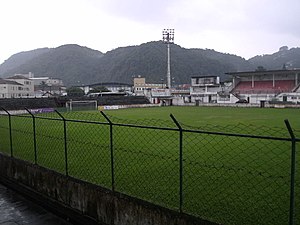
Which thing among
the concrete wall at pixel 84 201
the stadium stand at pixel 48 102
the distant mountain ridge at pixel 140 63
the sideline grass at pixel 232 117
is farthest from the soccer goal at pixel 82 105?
the distant mountain ridge at pixel 140 63

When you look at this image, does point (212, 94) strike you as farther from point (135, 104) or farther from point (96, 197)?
point (96, 197)

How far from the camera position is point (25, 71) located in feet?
456

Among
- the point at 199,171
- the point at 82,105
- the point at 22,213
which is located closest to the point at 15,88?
the point at 82,105

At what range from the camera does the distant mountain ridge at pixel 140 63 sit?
10925 centimetres

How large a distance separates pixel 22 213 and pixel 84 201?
1323mm

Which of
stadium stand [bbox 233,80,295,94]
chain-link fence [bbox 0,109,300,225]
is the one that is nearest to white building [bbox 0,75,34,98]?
stadium stand [bbox 233,80,295,94]

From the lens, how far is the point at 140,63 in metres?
111

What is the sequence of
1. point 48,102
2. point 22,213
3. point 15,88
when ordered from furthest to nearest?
point 15,88, point 48,102, point 22,213

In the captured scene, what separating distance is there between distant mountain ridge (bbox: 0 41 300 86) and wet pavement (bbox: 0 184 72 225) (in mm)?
100347

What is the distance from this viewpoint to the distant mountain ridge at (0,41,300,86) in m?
109

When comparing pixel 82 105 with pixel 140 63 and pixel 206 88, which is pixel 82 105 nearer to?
pixel 206 88

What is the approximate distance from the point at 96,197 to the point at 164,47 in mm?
116380

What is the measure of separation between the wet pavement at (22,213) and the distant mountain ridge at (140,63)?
10035 centimetres

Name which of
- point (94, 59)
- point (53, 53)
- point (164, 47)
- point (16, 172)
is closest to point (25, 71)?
point (53, 53)
